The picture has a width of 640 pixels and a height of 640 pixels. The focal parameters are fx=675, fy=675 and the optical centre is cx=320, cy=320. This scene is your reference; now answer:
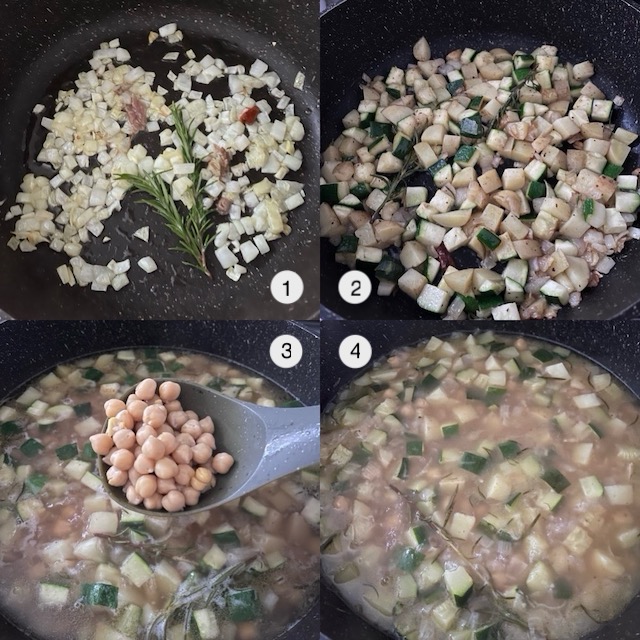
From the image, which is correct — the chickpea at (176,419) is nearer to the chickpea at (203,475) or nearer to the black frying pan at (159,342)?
the chickpea at (203,475)

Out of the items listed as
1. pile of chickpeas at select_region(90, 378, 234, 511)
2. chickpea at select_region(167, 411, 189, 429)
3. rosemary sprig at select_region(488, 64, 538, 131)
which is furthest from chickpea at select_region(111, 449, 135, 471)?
rosemary sprig at select_region(488, 64, 538, 131)

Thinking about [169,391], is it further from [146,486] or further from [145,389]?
[146,486]

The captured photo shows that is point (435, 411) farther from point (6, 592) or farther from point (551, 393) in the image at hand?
point (6, 592)

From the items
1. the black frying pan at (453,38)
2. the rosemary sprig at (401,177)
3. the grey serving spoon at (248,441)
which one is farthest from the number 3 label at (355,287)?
the grey serving spoon at (248,441)

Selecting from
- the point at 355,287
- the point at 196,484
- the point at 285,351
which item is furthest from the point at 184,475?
the point at 355,287

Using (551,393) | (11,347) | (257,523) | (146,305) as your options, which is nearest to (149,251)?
(146,305)

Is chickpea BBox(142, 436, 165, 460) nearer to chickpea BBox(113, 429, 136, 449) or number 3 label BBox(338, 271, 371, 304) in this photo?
chickpea BBox(113, 429, 136, 449)
